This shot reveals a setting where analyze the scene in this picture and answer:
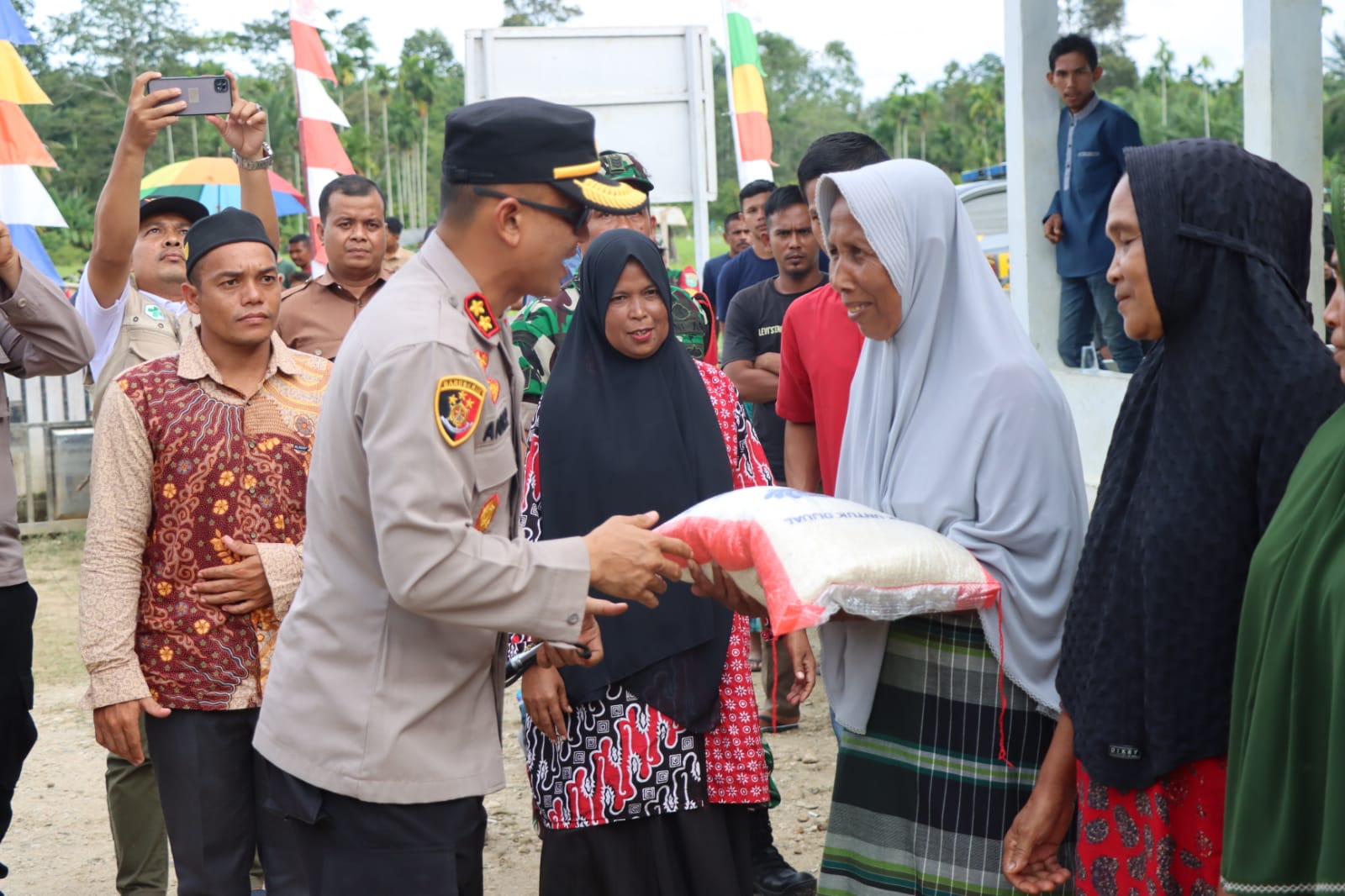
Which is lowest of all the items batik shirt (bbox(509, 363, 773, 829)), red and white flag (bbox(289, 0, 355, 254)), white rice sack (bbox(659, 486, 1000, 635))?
batik shirt (bbox(509, 363, 773, 829))

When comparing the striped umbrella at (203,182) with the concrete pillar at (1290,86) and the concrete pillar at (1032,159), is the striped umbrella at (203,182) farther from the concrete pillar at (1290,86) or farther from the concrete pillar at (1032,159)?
the concrete pillar at (1290,86)

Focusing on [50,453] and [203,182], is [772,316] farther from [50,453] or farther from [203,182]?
[203,182]

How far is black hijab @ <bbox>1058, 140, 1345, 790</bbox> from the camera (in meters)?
1.94

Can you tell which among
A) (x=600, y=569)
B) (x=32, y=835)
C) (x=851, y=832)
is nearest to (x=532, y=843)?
(x=32, y=835)

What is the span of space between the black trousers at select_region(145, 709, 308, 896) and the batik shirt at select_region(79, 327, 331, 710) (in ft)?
0.23

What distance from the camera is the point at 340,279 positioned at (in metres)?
4.86

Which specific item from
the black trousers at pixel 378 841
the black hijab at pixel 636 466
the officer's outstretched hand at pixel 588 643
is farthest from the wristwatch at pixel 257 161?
the black trousers at pixel 378 841

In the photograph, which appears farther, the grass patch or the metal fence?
the metal fence

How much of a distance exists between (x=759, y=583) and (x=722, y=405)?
3.67 feet

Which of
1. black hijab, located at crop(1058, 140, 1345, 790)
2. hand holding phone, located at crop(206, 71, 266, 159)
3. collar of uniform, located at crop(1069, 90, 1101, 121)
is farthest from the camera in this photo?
collar of uniform, located at crop(1069, 90, 1101, 121)

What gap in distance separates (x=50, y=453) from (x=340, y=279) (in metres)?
6.78

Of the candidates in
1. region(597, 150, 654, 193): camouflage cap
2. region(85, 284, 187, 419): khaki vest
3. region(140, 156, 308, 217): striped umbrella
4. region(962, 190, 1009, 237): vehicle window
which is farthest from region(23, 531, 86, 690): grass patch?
region(962, 190, 1009, 237): vehicle window

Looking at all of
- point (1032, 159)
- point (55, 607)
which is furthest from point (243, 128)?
point (1032, 159)

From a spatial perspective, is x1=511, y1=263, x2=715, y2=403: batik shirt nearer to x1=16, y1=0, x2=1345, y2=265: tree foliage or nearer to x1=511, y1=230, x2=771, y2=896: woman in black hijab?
x1=511, y1=230, x2=771, y2=896: woman in black hijab
